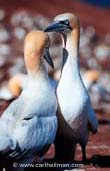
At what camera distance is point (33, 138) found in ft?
11.8

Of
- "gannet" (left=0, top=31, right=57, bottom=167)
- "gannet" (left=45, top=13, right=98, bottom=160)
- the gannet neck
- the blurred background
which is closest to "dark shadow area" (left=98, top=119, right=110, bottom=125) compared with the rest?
the blurred background

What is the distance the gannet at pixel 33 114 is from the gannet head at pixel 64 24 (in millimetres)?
177

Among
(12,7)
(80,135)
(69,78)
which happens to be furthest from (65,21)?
(12,7)

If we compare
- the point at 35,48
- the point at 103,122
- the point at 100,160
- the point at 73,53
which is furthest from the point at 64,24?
the point at 103,122

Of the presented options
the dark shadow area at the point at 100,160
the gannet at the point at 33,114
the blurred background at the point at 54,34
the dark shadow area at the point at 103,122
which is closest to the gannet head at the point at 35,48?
the gannet at the point at 33,114

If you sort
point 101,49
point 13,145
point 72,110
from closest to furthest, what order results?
point 13,145, point 72,110, point 101,49

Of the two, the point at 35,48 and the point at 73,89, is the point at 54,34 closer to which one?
the point at 73,89

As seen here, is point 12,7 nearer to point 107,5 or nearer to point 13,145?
point 107,5

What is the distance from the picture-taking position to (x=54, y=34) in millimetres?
9211

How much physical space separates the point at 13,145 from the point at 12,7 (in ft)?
24.3

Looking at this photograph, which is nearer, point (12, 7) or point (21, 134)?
point (21, 134)

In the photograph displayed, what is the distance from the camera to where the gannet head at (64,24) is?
3902 mm

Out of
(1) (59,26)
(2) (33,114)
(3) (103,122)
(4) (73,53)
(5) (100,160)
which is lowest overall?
(3) (103,122)

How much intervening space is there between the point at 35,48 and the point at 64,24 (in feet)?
0.86
